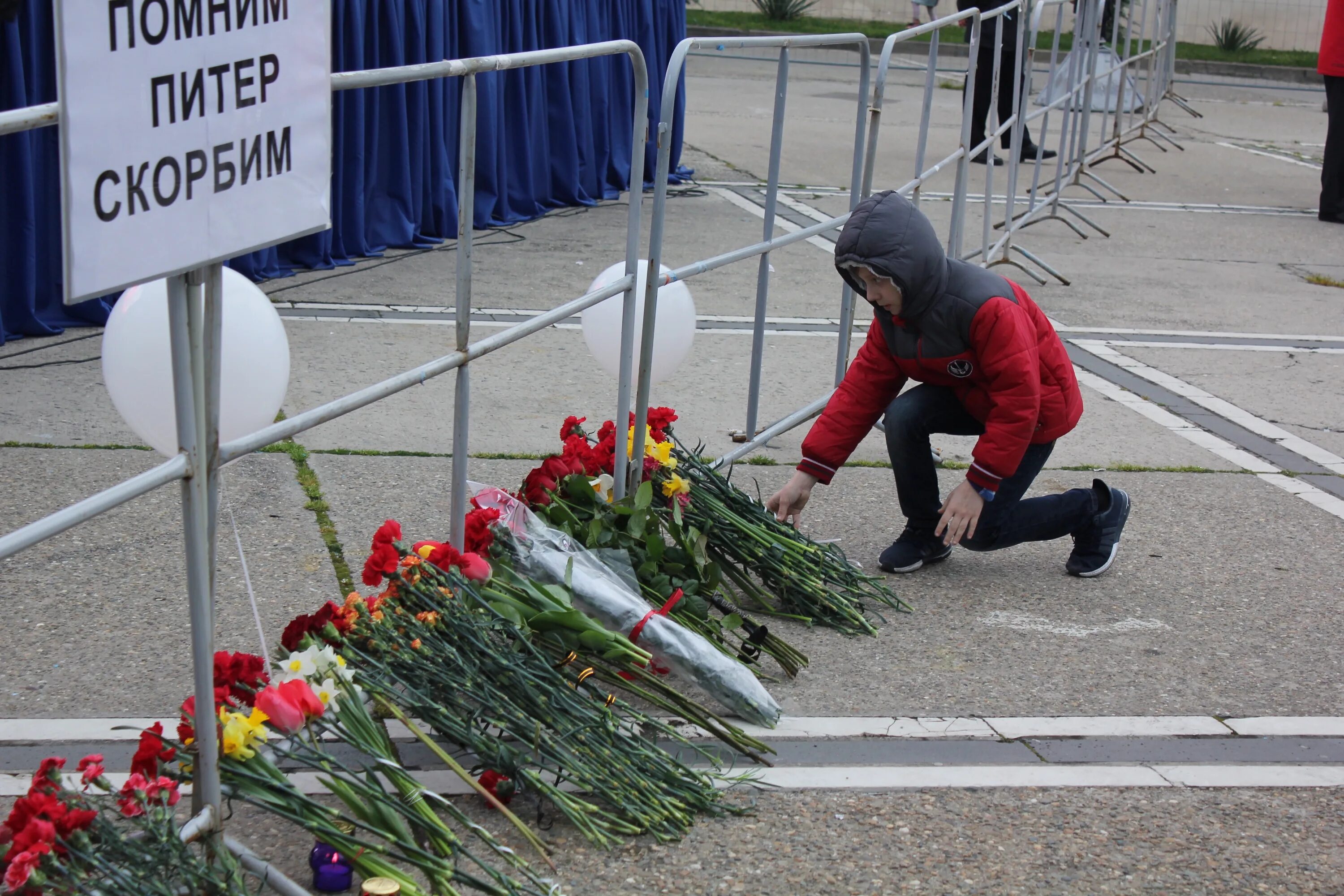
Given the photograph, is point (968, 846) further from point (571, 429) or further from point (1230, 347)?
point (1230, 347)

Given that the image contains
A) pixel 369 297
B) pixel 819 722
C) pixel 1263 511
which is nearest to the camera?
pixel 819 722

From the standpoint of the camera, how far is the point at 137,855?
2.11 metres

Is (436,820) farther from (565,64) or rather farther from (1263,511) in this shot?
(565,64)

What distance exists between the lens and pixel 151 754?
7.50 ft

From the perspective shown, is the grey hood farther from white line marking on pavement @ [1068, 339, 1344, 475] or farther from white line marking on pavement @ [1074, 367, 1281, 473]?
white line marking on pavement @ [1068, 339, 1344, 475]

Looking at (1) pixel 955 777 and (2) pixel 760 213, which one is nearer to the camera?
(1) pixel 955 777

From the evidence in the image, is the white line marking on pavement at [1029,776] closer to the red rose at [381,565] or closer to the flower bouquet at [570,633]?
the flower bouquet at [570,633]

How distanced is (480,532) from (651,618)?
44cm

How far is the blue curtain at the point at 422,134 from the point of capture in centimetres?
553

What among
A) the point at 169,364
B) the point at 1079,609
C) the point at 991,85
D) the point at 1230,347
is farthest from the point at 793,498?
the point at 991,85

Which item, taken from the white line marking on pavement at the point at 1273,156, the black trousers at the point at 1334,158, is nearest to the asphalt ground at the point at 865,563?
the black trousers at the point at 1334,158

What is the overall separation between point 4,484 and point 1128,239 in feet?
24.7

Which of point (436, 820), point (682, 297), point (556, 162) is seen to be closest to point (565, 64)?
point (556, 162)

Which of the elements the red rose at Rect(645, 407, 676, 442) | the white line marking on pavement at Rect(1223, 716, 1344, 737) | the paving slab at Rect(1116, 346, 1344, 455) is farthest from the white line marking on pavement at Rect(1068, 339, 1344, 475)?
the red rose at Rect(645, 407, 676, 442)
